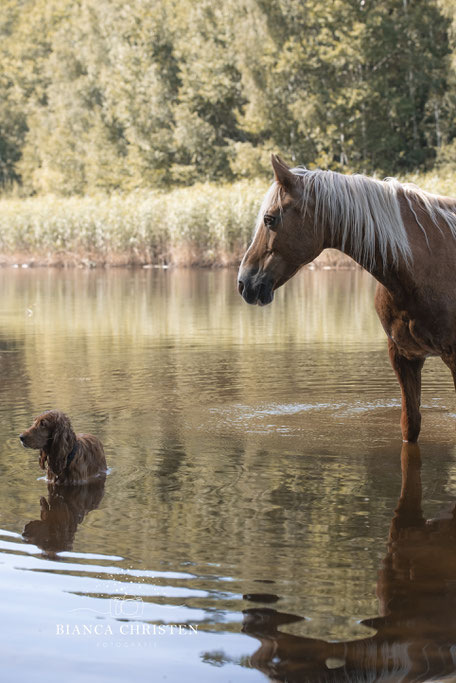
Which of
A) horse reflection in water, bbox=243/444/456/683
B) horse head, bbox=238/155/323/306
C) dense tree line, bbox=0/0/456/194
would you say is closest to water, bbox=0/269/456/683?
horse reflection in water, bbox=243/444/456/683

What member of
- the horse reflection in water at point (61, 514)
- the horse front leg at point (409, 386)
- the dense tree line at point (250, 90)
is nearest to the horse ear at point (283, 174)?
the horse front leg at point (409, 386)

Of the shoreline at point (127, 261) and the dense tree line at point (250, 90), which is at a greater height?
the dense tree line at point (250, 90)

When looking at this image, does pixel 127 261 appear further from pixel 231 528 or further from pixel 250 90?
pixel 231 528

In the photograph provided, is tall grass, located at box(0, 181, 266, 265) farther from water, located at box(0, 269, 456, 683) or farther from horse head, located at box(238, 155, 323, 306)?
horse head, located at box(238, 155, 323, 306)

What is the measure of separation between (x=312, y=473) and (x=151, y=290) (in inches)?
670

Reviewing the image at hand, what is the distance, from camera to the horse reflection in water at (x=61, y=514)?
181 inches

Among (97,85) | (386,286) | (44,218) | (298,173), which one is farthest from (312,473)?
(97,85)

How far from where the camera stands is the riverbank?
3036cm

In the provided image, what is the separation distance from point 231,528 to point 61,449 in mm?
1395

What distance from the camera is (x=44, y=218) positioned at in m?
35.4

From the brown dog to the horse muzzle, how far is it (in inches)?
51.1

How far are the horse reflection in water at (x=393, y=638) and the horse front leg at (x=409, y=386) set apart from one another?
2.08 metres

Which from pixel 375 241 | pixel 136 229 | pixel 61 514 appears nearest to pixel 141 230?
pixel 136 229

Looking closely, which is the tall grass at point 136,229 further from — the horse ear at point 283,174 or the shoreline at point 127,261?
the horse ear at point 283,174
